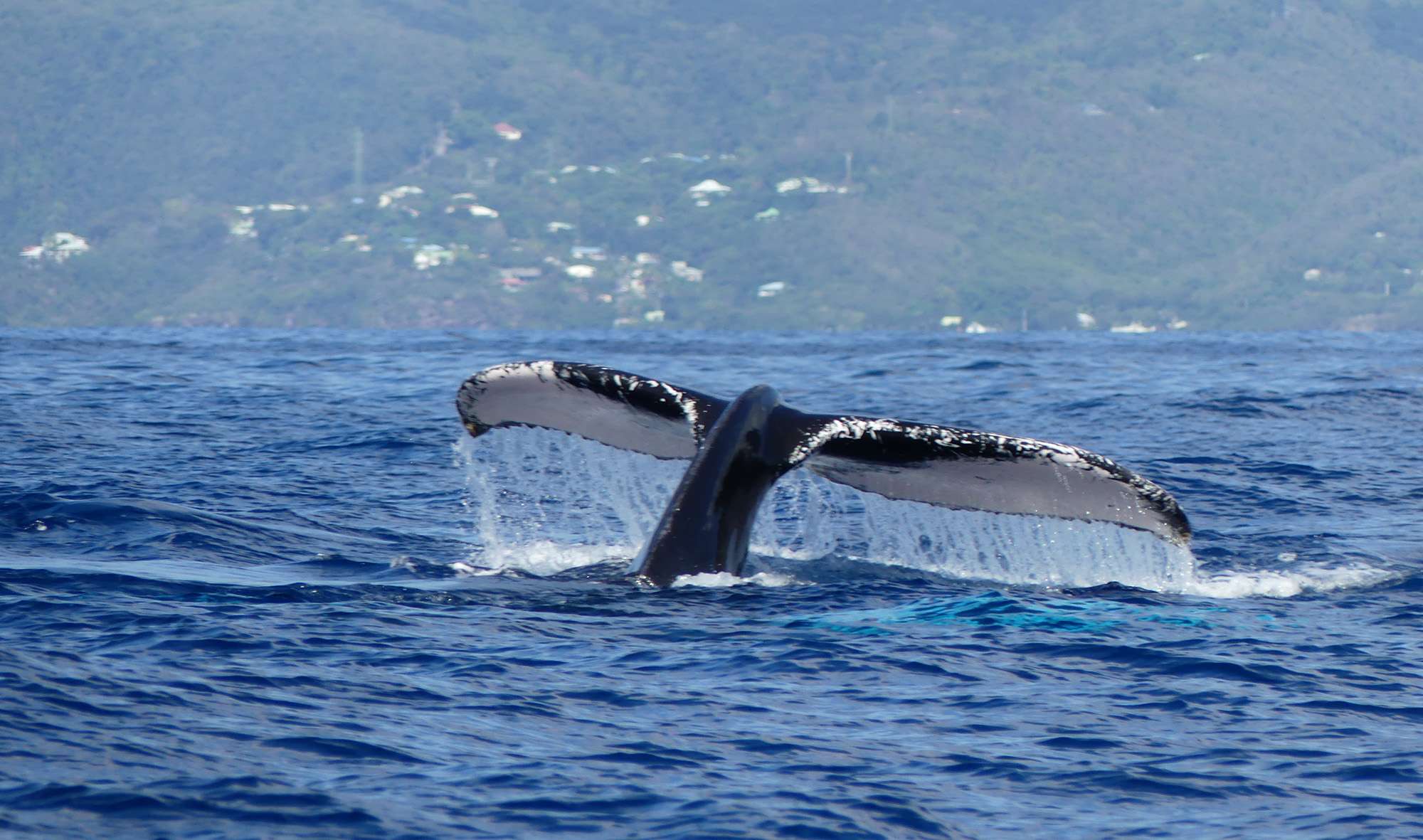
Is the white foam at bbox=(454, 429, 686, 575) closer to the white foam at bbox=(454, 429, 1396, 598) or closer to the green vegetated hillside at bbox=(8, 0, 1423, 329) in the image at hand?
the white foam at bbox=(454, 429, 1396, 598)

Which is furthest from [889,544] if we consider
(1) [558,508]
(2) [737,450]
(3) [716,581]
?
(2) [737,450]

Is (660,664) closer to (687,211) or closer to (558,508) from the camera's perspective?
(558,508)

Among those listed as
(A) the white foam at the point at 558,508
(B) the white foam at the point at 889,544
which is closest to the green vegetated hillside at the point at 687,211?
(A) the white foam at the point at 558,508

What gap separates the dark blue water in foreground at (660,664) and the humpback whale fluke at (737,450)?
22 cm

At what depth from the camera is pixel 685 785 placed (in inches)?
250

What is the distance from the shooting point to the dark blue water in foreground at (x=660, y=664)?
616 cm

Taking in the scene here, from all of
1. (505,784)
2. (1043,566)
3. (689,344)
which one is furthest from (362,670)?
(689,344)

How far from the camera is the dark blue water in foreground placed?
6.16 metres

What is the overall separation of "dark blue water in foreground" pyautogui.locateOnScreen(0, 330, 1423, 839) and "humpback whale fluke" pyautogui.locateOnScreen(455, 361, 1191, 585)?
222 millimetres

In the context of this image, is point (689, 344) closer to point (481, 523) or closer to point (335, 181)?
point (481, 523)

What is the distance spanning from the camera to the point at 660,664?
8.00 metres

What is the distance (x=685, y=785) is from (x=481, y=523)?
6539 millimetres

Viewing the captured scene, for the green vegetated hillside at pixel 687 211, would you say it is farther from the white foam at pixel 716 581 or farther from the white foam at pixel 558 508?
the white foam at pixel 716 581

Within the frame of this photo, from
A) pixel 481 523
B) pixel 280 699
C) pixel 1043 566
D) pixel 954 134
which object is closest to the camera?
pixel 280 699
